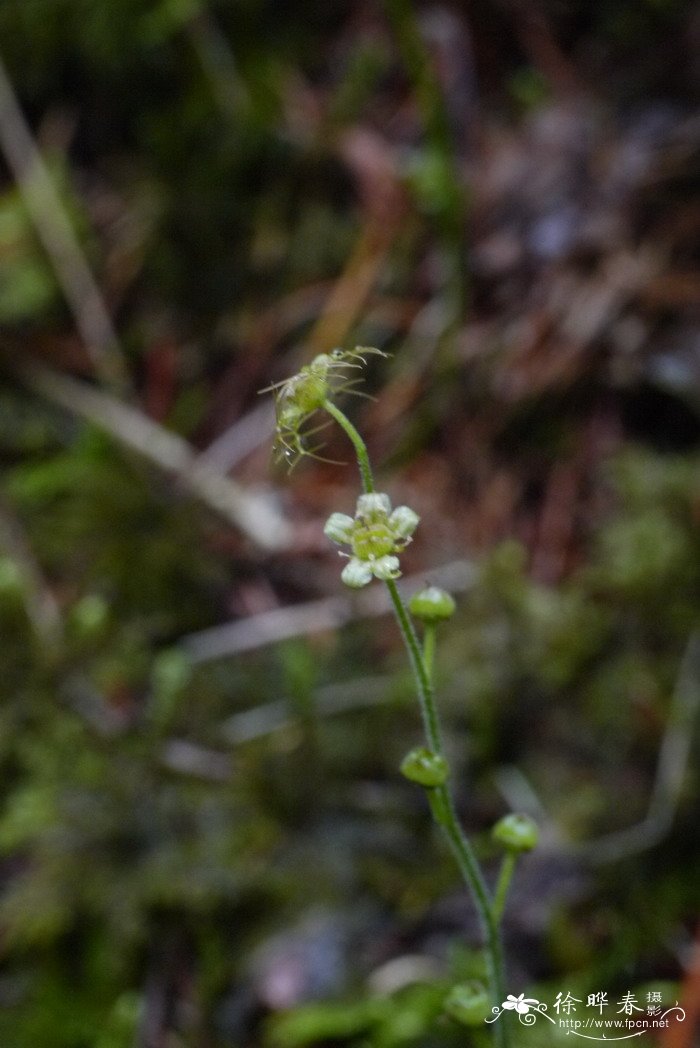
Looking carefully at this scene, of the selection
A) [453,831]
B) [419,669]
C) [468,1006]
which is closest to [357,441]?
[419,669]

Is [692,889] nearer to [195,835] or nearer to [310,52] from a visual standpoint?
[195,835]

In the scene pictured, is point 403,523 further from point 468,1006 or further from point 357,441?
point 468,1006

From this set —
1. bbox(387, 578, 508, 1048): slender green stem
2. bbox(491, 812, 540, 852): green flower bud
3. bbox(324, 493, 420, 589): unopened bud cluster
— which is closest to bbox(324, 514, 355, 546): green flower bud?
bbox(324, 493, 420, 589): unopened bud cluster

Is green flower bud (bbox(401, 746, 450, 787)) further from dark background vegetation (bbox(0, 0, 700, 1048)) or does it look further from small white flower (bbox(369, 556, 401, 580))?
dark background vegetation (bbox(0, 0, 700, 1048))

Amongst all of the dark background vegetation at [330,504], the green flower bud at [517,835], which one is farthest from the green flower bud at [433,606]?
the dark background vegetation at [330,504]

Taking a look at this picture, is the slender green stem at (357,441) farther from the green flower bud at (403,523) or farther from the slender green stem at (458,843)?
the slender green stem at (458,843)

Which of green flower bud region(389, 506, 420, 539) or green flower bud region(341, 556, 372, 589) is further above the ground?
green flower bud region(389, 506, 420, 539)
